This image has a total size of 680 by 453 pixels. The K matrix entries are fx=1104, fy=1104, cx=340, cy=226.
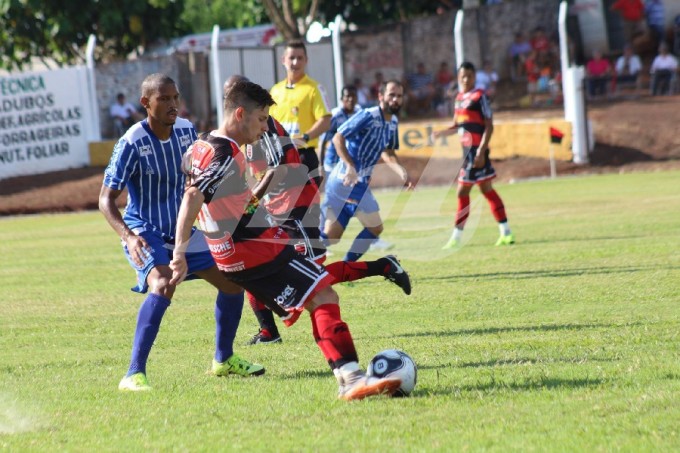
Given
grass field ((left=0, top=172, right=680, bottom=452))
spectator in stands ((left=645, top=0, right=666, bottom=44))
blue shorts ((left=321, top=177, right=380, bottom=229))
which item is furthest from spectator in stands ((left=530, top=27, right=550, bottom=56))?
blue shorts ((left=321, top=177, right=380, bottom=229))

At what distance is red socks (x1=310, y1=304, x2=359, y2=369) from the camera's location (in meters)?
6.06

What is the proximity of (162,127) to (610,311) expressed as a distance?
385 cm

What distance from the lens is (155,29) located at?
4044 cm

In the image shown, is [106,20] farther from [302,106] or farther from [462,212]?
[302,106]

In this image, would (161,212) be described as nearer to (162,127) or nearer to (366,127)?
(162,127)

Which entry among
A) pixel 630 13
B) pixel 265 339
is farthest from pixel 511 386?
pixel 630 13

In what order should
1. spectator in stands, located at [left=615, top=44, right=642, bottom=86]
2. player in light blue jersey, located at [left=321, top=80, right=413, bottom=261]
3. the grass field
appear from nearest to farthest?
the grass field → player in light blue jersey, located at [left=321, top=80, right=413, bottom=261] → spectator in stands, located at [left=615, top=44, right=642, bottom=86]

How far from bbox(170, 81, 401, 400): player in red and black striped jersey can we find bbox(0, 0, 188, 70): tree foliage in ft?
105

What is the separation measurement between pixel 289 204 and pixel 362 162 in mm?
2981

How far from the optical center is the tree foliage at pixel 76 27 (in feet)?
126

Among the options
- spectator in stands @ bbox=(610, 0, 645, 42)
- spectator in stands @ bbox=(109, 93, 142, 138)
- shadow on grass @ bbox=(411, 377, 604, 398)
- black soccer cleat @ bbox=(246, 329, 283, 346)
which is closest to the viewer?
shadow on grass @ bbox=(411, 377, 604, 398)

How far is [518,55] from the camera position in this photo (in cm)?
3419

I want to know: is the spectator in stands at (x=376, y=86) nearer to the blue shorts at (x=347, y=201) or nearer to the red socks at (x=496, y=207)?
the red socks at (x=496, y=207)

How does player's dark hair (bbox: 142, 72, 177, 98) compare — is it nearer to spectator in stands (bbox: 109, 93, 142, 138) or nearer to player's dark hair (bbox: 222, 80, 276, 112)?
player's dark hair (bbox: 222, 80, 276, 112)
